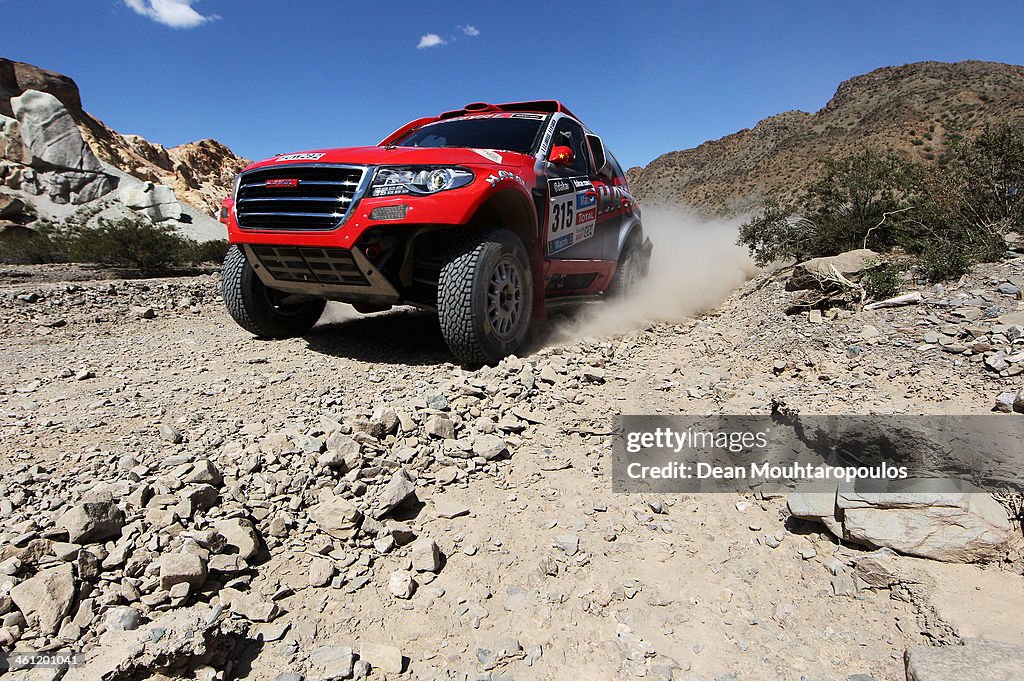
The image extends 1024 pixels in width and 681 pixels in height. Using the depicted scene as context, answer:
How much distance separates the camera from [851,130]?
4550cm

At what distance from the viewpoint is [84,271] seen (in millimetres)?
10367

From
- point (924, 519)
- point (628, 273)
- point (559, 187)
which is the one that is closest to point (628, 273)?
point (628, 273)

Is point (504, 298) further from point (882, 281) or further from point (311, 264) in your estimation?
point (882, 281)

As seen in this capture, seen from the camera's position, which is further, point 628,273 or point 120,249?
point 120,249

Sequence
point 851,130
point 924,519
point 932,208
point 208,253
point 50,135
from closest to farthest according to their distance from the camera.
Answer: point 924,519 < point 932,208 < point 208,253 < point 50,135 < point 851,130

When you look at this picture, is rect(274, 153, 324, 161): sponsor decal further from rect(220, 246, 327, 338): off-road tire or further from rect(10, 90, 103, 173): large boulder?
rect(10, 90, 103, 173): large boulder

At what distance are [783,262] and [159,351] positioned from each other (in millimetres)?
7952

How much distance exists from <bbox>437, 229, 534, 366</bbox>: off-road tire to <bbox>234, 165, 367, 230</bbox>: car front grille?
0.81 meters

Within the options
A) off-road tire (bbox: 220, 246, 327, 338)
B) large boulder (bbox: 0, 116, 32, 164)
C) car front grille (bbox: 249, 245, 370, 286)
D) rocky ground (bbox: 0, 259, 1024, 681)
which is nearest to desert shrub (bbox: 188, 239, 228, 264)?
off-road tire (bbox: 220, 246, 327, 338)

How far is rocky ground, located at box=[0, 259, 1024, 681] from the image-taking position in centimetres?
188

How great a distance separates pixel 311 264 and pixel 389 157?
0.91 meters

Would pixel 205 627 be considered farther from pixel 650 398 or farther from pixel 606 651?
pixel 650 398

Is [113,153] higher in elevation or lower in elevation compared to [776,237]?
higher

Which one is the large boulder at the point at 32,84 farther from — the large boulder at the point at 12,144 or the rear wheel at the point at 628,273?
the rear wheel at the point at 628,273
